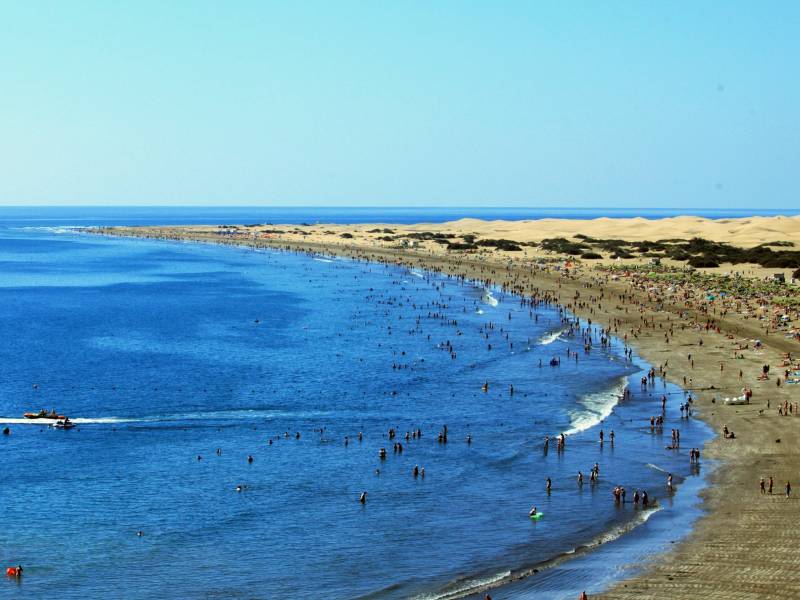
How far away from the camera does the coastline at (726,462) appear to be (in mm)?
34781

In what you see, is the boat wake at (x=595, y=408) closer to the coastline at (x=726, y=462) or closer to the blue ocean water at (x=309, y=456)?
the blue ocean water at (x=309, y=456)

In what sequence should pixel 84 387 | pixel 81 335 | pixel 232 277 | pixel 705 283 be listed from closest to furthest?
pixel 84 387, pixel 81 335, pixel 705 283, pixel 232 277

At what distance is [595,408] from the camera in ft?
212

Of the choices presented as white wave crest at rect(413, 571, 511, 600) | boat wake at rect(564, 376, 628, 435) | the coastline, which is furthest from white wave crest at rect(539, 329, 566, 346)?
white wave crest at rect(413, 571, 511, 600)

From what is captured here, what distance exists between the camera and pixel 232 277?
170500 mm

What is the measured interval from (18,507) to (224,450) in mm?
13251

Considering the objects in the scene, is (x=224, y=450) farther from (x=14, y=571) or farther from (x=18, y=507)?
(x=14, y=571)

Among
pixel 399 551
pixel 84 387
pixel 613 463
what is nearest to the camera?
pixel 399 551

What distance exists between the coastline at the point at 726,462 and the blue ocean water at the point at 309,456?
2.91 m

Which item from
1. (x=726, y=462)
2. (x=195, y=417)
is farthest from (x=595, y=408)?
(x=195, y=417)

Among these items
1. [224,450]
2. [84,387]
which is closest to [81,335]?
[84,387]

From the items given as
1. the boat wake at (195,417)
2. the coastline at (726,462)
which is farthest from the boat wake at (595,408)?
the boat wake at (195,417)

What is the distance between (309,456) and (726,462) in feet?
79.8

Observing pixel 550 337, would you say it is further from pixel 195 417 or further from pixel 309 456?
pixel 309 456
